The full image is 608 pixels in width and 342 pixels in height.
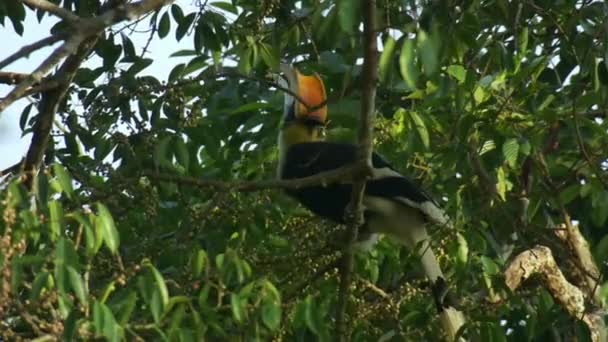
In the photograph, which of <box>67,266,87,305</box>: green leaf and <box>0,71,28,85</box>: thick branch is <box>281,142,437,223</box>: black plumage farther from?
<box>67,266,87,305</box>: green leaf

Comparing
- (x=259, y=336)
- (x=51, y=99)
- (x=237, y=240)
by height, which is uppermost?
(x=51, y=99)

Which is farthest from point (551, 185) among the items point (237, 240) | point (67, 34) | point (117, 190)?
point (67, 34)

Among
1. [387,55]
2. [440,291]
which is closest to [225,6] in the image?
[440,291]

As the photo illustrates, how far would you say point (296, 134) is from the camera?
4.22 metres

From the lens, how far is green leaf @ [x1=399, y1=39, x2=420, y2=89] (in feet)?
7.98

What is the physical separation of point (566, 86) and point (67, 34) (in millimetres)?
1974

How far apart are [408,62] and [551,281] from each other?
1.32 m

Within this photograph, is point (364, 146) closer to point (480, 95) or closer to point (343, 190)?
point (480, 95)

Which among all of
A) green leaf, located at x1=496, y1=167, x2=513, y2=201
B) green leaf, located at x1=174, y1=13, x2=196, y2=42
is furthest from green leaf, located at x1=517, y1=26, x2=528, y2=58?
green leaf, located at x1=174, y1=13, x2=196, y2=42

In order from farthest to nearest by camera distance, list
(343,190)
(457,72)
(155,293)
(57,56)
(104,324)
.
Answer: (343,190)
(457,72)
(57,56)
(155,293)
(104,324)

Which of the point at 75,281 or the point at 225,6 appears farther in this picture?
the point at 225,6

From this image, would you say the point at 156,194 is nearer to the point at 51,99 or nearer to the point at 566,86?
the point at 51,99

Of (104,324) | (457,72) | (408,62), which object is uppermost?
(457,72)

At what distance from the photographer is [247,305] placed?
2508mm
